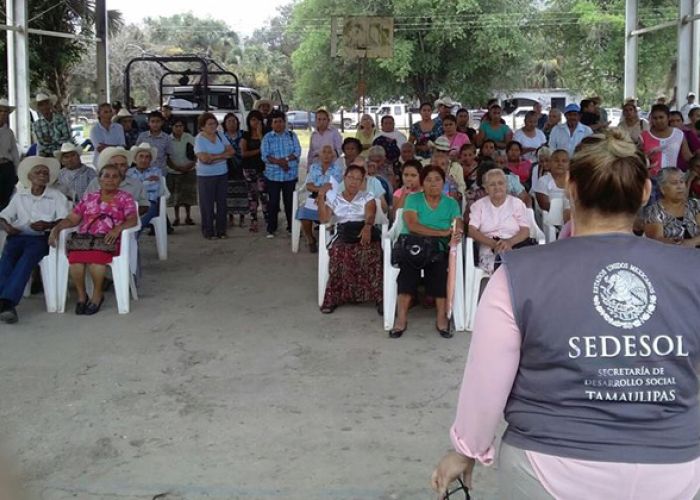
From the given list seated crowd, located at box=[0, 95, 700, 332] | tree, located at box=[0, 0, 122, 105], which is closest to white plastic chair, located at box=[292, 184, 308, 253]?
seated crowd, located at box=[0, 95, 700, 332]

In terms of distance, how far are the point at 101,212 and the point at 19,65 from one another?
6.46 meters

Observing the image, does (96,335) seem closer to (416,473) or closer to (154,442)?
(154,442)

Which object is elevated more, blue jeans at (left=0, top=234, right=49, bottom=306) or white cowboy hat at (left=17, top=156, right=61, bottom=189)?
white cowboy hat at (left=17, top=156, right=61, bottom=189)

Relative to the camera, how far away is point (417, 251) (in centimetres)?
546

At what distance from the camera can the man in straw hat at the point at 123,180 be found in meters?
6.70

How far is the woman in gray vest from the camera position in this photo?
5.28 ft

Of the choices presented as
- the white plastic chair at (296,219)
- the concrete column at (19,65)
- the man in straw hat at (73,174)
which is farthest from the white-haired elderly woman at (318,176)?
the concrete column at (19,65)

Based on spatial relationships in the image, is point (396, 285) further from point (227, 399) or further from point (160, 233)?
point (160, 233)

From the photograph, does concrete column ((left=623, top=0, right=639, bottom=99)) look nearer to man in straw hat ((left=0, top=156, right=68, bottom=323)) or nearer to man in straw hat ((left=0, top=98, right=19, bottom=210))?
man in straw hat ((left=0, top=98, right=19, bottom=210))

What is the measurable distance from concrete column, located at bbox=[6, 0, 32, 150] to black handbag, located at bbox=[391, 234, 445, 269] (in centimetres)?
790

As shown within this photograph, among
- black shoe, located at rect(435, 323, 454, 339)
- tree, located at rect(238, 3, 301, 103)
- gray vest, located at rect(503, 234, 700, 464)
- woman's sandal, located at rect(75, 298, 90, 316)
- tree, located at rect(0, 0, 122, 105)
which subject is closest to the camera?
gray vest, located at rect(503, 234, 700, 464)

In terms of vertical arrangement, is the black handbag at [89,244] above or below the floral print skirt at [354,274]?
above

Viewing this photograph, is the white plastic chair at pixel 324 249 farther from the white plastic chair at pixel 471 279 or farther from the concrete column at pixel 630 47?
the concrete column at pixel 630 47

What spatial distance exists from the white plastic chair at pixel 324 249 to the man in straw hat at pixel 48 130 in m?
3.79
